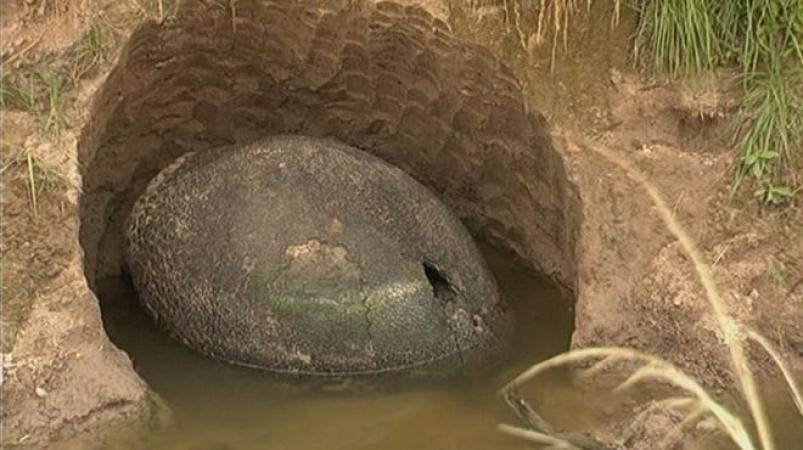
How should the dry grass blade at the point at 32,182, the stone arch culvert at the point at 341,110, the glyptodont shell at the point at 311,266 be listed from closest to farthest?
1. the dry grass blade at the point at 32,182
2. the glyptodont shell at the point at 311,266
3. the stone arch culvert at the point at 341,110

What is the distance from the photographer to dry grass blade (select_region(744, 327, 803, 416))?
13.7 ft

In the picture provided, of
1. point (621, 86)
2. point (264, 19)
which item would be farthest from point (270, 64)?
point (621, 86)

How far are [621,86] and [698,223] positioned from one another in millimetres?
499

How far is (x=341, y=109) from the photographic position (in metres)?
5.33

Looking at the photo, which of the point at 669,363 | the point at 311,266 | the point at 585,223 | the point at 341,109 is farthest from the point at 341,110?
the point at 669,363

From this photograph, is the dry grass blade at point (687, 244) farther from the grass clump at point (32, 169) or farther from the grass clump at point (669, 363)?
the grass clump at point (32, 169)

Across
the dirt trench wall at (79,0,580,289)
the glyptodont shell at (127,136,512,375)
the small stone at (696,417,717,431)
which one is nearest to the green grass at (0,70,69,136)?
the dirt trench wall at (79,0,580,289)

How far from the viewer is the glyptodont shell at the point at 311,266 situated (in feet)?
15.0

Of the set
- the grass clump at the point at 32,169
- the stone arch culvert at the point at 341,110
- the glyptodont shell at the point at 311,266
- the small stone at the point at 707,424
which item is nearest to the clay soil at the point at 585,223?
the grass clump at the point at 32,169

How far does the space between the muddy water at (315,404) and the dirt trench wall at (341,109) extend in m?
0.36

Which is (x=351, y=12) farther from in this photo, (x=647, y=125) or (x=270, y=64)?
(x=647, y=125)

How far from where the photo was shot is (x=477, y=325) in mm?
4789

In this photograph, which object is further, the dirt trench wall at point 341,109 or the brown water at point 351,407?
the dirt trench wall at point 341,109

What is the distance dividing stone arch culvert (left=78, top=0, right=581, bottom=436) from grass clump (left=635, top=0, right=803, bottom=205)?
18.9 inches
